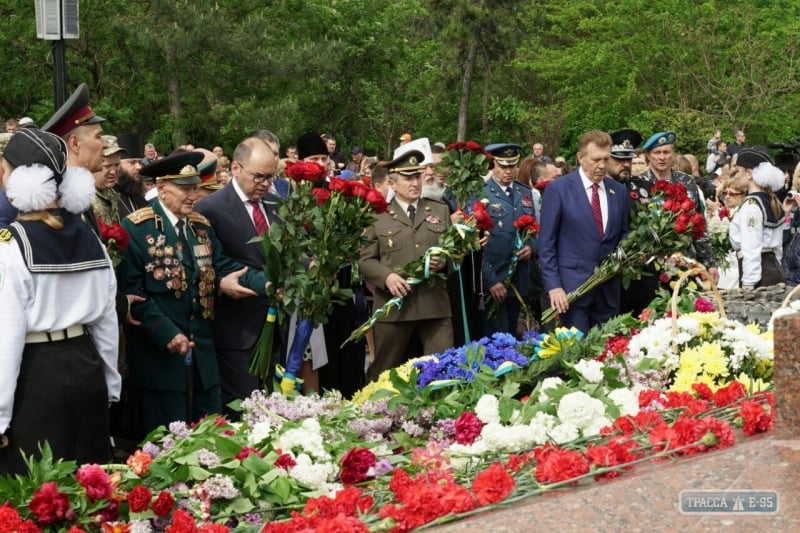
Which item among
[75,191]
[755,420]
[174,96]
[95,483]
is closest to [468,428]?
[755,420]

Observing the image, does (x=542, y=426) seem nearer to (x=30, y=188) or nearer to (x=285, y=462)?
(x=285, y=462)

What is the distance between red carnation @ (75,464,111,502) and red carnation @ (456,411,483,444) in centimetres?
153

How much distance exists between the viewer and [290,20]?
33.8 m

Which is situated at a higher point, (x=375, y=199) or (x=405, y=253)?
(x=375, y=199)

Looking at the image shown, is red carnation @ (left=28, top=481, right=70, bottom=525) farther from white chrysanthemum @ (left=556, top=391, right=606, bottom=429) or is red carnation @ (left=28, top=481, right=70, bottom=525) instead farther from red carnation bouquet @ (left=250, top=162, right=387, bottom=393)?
red carnation bouquet @ (left=250, top=162, right=387, bottom=393)

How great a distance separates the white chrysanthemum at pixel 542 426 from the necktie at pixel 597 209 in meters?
4.23

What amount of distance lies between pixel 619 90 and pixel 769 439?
31.0 m

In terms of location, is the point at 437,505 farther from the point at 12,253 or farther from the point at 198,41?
the point at 198,41

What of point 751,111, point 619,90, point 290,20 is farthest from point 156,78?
point 751,111

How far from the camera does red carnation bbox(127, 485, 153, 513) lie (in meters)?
4.36

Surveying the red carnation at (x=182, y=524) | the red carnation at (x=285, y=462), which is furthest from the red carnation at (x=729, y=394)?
the red carnation at (x=182, y=524)

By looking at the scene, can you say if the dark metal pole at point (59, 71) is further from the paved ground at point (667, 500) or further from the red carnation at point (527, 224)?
the paved ground at point (667, 500)

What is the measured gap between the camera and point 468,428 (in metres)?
5.19

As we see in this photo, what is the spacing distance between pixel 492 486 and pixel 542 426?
1.14m
